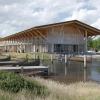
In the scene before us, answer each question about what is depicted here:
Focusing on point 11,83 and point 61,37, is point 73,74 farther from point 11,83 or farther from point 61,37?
point 61,37

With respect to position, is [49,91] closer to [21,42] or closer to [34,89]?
[34,89]

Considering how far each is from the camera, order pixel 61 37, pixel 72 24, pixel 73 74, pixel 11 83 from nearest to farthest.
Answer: pixel 11 83 < pixel 73 74 < pixel 72 24 < pixel 61 37

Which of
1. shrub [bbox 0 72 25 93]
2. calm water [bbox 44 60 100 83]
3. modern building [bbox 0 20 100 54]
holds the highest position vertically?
modern building [bbox 0 20 100 54]

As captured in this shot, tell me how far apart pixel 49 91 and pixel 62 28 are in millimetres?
50916

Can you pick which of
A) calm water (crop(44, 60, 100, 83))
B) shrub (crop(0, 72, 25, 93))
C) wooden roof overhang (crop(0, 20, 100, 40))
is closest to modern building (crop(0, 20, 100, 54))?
wooden roof overhang (crop(0, 20, 100, 40))

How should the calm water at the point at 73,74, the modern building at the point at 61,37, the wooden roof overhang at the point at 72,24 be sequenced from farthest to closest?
the modern building at the point at 61,37
the wooden roof overhang at the point at 72,24
the calm water at the point at 73,74

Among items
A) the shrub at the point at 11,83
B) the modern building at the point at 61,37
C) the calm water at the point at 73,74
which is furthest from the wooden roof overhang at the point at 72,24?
the shrub at the point at 11,83

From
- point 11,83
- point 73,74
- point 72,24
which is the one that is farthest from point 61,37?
point 11,83

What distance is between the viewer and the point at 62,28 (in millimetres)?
61344

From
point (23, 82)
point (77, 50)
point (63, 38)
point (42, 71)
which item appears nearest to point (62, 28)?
point (63, 38)

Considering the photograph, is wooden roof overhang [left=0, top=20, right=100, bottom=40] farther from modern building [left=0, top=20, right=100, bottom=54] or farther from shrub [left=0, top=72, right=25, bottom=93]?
shrub [left=0, top=72, right=25, bottom=93]

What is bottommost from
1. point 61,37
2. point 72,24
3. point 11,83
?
point 11,83

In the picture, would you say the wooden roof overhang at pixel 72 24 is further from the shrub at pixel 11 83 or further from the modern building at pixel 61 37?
the shrub at pixel 11 83

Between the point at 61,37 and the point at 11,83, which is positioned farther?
the point at 61,37
